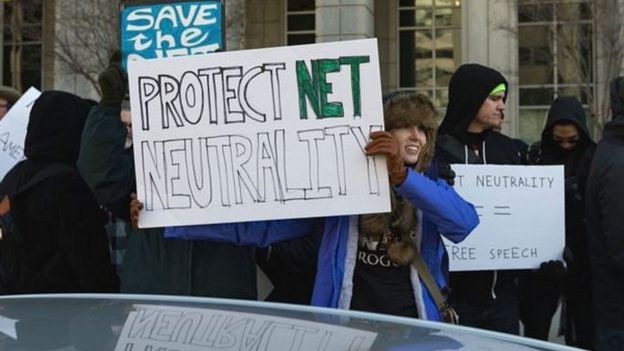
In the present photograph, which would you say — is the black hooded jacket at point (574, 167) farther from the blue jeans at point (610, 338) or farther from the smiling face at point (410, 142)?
the smiling face at point (410, 142)

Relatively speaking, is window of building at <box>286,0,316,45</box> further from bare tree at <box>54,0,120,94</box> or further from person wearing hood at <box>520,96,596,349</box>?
person wearing hood at <box>520,96,596,349</box>

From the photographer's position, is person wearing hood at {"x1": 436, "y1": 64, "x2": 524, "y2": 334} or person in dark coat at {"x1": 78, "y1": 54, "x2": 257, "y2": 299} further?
person wearing hood at {"x1": 436, "y1": 64, "x2": 524, "y2": 334}

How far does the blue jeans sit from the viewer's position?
178 inches

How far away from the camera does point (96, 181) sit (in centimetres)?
397

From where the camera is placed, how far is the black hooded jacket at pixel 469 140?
4.65 m

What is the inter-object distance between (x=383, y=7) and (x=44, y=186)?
830 inches

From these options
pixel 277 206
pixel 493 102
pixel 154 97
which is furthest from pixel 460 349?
pixel 493 102

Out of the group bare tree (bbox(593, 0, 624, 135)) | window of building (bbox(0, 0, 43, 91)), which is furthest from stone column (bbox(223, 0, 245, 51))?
bare tree (bbox(593, 0, 624, 135))

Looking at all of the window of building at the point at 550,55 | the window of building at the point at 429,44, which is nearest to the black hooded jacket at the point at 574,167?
the window of building at the point at 550,55

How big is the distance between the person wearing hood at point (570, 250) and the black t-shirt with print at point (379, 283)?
170 centimetres

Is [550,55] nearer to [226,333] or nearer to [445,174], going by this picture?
[445,174]

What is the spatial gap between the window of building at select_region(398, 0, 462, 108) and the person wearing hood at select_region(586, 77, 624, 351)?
1943 cm

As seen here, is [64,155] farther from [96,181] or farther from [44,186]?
[96,181]

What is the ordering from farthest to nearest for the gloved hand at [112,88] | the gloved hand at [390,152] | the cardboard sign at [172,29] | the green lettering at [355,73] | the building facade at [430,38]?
1. the building facade at [430,38]
2. the cardboard sign at [172,29]
3. the gloved hand at [112,88]
4. the green lettering at [355,73]
5. the gloved hand at [390,152]
